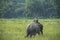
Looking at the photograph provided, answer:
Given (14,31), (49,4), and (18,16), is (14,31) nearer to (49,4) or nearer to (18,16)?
(18,16)

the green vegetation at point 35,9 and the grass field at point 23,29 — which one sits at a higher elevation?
the green vegetation at point 35,9

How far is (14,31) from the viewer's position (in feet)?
16.1

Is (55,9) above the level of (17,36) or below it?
above

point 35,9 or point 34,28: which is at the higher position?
point 35,9

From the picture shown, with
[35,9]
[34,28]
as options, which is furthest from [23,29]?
[35,9]

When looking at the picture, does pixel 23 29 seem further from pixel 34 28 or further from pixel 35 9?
pixel 35 9

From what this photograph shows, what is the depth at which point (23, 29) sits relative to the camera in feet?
16.1

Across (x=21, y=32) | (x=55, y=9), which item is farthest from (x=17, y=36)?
(x=55, y=9)

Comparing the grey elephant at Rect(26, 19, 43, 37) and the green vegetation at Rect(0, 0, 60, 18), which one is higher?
the green vegetation at Rect(0, 0, 60, 18)

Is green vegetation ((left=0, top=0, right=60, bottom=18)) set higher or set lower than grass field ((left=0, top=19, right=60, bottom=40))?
higher

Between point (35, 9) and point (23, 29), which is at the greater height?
point (35, 9)

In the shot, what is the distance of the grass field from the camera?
4898mm

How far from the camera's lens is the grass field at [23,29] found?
4.90 meters

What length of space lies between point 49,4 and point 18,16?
526mm
